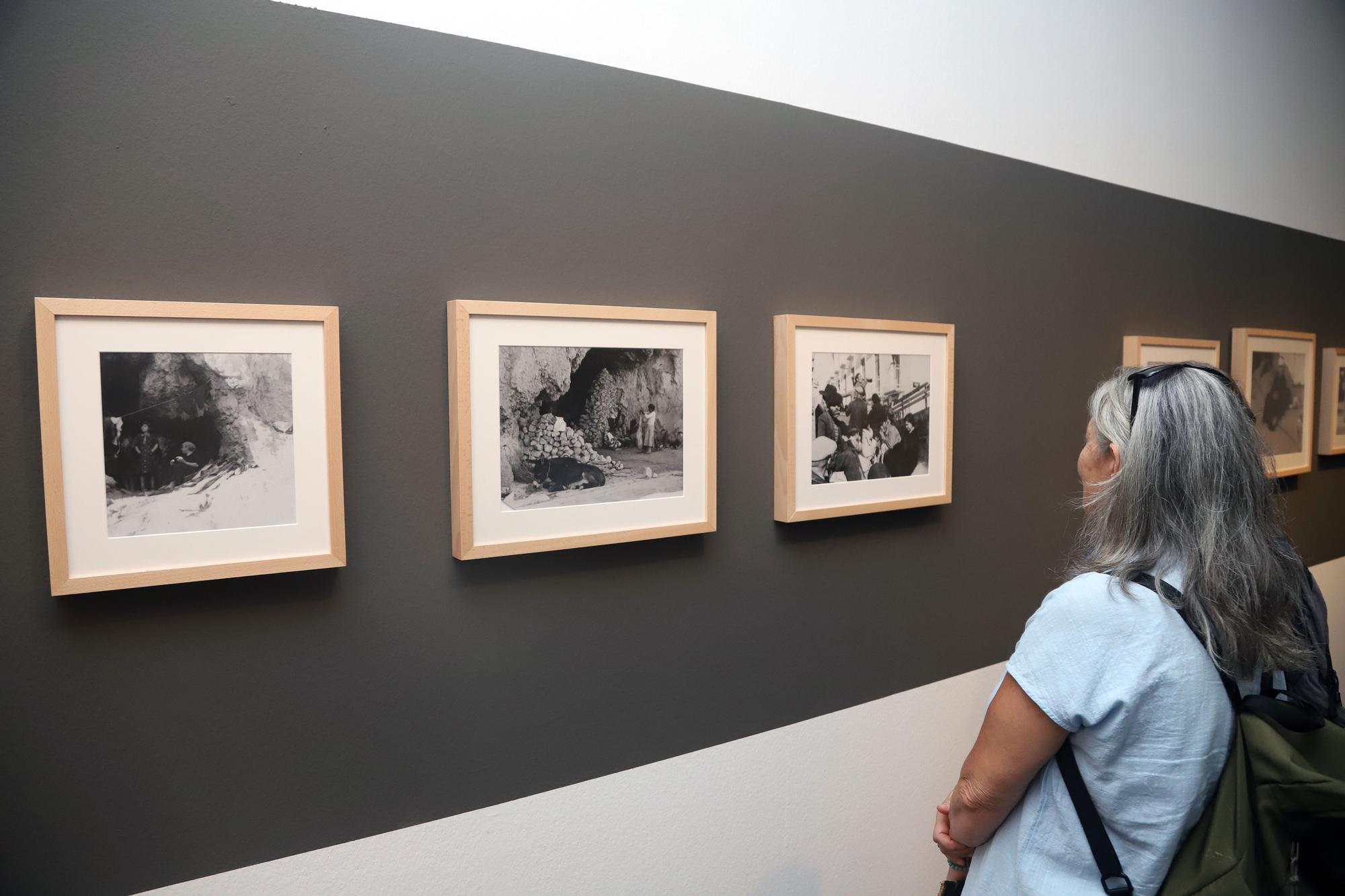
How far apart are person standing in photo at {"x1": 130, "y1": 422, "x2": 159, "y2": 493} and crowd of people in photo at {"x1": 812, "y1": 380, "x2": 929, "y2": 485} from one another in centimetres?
155

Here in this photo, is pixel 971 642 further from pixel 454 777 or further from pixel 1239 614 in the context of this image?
pixel 454 777

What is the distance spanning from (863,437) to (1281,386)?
264 centimetres

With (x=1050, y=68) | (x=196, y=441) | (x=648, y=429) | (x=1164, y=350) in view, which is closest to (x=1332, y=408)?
(x=1164, y=350)

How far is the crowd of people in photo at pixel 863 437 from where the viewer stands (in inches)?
89.5

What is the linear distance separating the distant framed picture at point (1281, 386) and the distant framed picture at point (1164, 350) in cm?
19

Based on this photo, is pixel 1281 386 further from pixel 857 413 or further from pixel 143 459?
pixel 143 459

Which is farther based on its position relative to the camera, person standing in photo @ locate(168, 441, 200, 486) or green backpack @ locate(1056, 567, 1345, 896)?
person standing in photo @ locate(168, 441, 200, 486)

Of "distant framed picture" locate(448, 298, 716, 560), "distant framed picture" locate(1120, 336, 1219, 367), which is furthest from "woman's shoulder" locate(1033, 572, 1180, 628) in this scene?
"distant framed picture" locate(1120, 336, 1219, 367)

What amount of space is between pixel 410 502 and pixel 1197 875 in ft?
5.22

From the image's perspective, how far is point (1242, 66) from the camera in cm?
358

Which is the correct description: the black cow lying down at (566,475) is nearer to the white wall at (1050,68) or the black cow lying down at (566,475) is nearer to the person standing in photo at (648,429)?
the person standing in photo at (648,429)

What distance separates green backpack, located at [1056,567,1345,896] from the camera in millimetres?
1284

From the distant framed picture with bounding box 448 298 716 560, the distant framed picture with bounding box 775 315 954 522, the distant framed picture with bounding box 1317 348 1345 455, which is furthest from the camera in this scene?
the distant framed picture with bounding box 1317 348 1345 455

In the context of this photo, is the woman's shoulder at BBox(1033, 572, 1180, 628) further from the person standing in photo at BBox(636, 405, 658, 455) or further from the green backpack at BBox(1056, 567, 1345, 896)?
the person standing in photo at BBox(636, 405, 658, 455)
